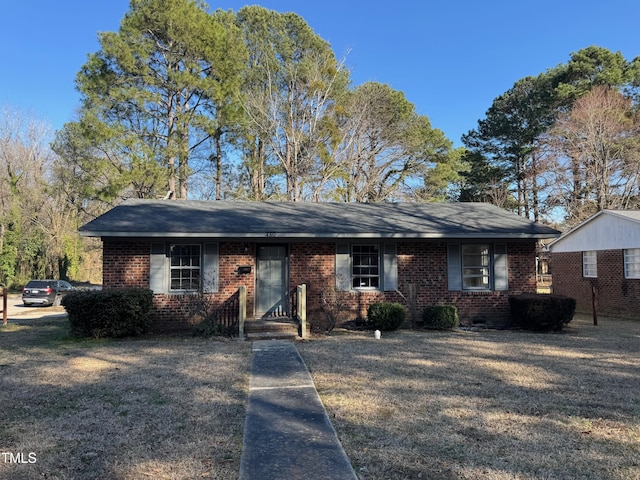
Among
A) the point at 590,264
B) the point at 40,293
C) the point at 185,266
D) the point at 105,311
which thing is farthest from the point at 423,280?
the point at 40,293

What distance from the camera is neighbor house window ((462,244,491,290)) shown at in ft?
40.6

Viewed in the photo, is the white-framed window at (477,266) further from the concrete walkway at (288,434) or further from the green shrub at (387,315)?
the concrete walkway at (288,434)

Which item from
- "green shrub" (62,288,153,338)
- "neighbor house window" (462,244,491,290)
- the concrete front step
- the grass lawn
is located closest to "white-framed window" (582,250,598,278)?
"neighbor house window" (462,244,491,290)

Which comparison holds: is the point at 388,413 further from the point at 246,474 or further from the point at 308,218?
the point at 308,218

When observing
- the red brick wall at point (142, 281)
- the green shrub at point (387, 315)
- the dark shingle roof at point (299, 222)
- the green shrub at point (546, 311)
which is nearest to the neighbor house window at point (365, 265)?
the dark shingle roof at point (299, 222)

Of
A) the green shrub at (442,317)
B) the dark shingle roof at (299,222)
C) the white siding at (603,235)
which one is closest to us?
the dark shingle roof at (299,222)

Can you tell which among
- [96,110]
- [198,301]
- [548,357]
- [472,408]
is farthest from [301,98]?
[472,408]

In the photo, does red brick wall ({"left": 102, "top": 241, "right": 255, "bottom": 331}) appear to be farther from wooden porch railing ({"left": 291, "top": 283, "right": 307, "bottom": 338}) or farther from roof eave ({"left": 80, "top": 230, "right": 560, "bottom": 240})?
wooden porch railing ({"left": 291, "top": 283, "right": 307, "bottom": 338})

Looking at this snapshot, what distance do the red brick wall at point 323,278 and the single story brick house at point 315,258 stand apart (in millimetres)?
26

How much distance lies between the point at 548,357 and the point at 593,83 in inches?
1090

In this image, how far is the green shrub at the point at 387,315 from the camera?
36.4 ft

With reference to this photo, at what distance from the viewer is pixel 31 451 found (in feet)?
12.4

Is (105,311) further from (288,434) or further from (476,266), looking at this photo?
(476,266)

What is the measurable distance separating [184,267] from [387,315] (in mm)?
5395
